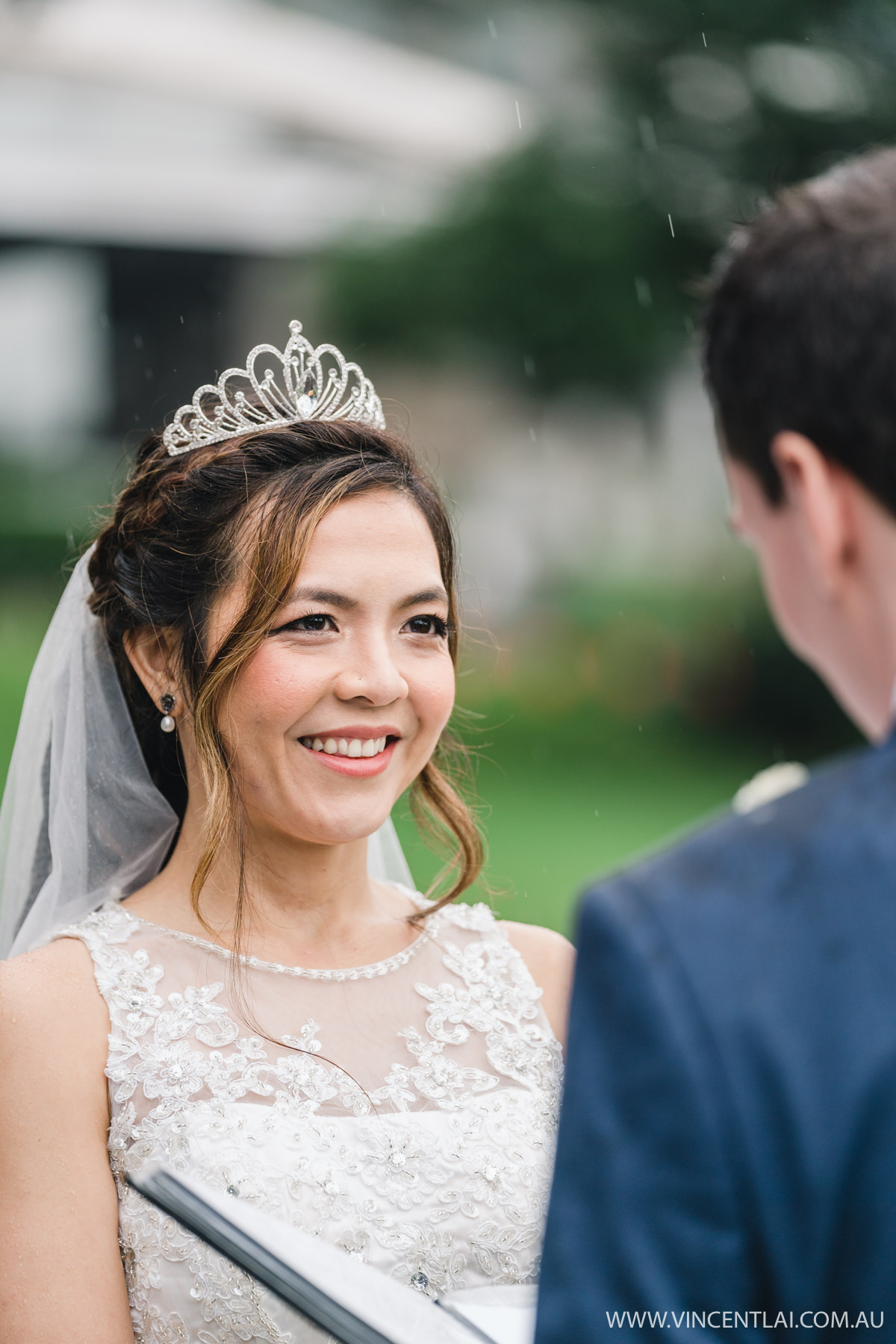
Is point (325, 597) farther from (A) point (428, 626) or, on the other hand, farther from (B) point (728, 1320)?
(B) point (728, 1320)

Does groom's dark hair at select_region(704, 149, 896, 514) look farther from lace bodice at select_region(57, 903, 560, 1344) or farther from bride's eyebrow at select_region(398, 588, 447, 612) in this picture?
lace bodice at select_region(57, 903, 560, 1344)

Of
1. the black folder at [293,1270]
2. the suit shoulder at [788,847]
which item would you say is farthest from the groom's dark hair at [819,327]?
the black folder at [293,1270]

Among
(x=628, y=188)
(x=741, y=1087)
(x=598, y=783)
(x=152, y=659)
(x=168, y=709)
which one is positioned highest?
(x=628, y=188)

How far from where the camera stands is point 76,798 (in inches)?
115

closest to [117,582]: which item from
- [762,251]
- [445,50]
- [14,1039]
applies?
[14,1039]

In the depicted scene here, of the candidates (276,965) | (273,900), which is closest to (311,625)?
(273,900)

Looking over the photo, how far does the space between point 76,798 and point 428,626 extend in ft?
2.80

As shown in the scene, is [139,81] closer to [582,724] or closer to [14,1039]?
[582,724]

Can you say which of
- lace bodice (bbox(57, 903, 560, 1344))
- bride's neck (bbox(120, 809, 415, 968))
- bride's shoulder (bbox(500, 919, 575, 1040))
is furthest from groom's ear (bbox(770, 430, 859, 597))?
bride's shoulder (bbox(500, 919, 575, 1040))

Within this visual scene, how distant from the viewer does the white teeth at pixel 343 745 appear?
2.61m

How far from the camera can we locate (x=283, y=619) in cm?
260

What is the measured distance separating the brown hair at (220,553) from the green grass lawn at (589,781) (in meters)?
11.0

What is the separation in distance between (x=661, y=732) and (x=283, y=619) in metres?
15.9

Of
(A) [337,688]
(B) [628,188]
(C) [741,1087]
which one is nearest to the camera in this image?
(C) [741,1087]
